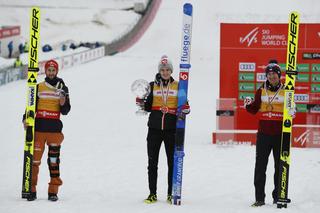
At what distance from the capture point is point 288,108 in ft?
28.9

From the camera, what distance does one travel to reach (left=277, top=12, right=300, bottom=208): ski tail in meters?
8.73

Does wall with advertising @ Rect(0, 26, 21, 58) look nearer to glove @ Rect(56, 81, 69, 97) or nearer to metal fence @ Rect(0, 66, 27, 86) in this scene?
metal fence @ Rect(0, 66, 27, 86)

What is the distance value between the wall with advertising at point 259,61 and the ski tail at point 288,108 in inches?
293

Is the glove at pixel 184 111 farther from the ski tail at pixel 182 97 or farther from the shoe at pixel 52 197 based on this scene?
the shoe at pixel 52 197

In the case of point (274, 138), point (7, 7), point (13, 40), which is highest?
point (7, 7)

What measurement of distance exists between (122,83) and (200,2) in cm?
2792

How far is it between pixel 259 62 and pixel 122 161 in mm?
4491

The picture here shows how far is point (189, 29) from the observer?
9.04 m

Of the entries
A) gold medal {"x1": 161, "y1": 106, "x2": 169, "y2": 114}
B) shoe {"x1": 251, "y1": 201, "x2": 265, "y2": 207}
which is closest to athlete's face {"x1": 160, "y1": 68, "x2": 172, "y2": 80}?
gold medal {"x1": 161, "y1": 106, "x2": 169, "y2": 114}

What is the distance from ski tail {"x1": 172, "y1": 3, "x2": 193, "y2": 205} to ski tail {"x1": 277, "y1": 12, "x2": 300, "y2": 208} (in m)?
1.26

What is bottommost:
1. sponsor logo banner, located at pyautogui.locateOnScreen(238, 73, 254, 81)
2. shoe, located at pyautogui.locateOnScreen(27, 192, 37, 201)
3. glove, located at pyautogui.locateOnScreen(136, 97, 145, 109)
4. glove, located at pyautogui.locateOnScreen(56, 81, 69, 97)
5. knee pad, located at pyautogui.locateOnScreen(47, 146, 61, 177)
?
Result: shoe, located at pyautogui.locateOnScreen(27, 192, 37, 201)

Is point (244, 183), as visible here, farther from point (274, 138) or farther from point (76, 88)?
point (76, 88)

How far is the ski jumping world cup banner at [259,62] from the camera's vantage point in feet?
52.7

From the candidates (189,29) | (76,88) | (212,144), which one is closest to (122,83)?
(76,88)
